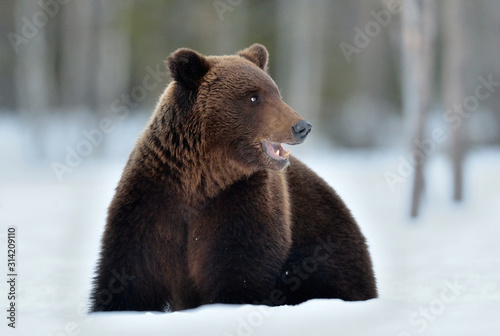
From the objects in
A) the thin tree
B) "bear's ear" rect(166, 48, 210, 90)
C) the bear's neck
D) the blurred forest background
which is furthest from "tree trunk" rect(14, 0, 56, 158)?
the bear's neck

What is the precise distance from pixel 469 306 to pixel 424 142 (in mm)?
6209

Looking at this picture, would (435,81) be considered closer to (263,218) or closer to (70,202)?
(70,202)

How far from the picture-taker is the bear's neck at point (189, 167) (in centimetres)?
441

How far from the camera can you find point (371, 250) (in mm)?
8492

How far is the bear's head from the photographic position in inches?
174

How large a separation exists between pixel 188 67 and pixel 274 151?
0.78m

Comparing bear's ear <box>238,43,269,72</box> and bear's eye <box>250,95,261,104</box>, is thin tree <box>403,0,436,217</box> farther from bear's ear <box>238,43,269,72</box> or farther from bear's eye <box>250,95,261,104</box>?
bear's eye <box>250,95,261,104</box>

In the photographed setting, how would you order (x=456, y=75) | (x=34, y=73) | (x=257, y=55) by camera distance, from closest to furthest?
(x=257, y=55) → (x=456, y=75) → (x=34, y=73)

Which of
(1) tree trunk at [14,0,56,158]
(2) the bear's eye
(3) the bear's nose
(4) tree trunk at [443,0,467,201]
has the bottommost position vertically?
(1) tree trunk at [14,0,56,158]

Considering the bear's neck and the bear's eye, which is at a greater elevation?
the bear's eye

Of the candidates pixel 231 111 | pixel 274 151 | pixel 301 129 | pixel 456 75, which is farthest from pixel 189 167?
pixel 456 75

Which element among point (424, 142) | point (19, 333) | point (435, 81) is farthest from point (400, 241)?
point (435, 81)

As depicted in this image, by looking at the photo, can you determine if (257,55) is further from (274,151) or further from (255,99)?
(274,151)

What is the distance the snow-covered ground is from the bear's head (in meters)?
1.00
